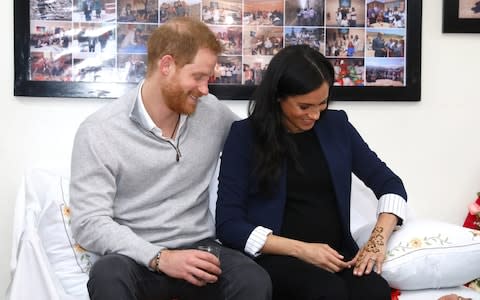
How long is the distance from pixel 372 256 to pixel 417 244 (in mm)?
187

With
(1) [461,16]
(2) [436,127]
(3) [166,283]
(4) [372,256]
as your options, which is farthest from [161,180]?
(1) [461,16]

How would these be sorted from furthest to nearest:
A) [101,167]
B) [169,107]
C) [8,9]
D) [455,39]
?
[455,39], [8,9], [169,107], [101,167]

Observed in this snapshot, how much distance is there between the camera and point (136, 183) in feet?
6.04

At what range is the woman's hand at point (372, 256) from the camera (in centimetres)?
Result: 177

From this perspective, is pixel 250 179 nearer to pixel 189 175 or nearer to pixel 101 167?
pixel 189 175

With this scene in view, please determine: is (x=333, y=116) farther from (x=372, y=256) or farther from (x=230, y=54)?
(x=230, y=54)

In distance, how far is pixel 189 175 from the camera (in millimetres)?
1892

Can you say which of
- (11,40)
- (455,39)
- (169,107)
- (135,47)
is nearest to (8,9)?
(11,40)

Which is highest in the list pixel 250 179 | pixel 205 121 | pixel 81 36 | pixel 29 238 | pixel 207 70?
pixel 81 36

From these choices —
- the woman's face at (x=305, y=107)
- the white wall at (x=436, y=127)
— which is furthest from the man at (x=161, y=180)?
the white wall at (x=436, y=127)

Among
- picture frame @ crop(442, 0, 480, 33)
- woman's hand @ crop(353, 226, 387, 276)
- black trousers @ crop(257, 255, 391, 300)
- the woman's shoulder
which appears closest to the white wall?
picture frame @ crop(442, 0, 480, 33)

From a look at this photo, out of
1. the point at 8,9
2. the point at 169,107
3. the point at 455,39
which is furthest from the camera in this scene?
the point at 455,39

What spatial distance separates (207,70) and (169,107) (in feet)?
0.54

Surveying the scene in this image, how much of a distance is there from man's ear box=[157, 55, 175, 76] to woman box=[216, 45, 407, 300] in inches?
11.1
